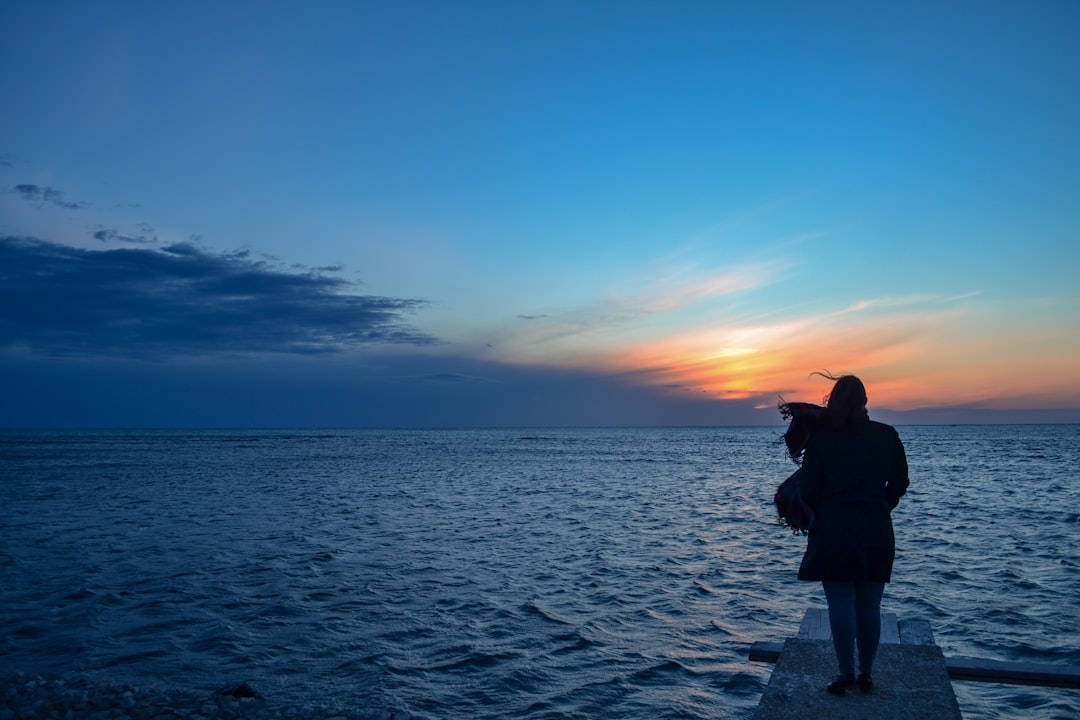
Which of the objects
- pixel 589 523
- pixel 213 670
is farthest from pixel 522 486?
pixel 213 670

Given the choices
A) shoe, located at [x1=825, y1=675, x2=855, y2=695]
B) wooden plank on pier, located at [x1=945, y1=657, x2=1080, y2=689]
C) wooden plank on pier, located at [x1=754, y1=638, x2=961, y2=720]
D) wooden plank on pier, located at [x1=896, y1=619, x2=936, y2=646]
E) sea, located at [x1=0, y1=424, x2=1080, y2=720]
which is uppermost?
shoe, located at [x1=825, y1=675, x2=855, y2=695]

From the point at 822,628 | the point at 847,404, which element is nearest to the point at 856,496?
the point at 847,404

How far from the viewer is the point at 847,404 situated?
18.5 feet

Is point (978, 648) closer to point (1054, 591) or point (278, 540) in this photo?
point (1054, 591)

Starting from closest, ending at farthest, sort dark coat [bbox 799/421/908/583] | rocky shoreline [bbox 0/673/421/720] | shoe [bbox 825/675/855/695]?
dark coat [bbox 799/421/908/583] < shoe [bbox 825/675/855/695] < rocky shoreline [bbox 0/673/421/720]

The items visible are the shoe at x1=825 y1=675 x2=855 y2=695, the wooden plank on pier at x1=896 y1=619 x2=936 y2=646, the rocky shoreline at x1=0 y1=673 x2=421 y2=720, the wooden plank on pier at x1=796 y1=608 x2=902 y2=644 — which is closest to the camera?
the shoe at x1=825 y1=675 x2=855 y2=695

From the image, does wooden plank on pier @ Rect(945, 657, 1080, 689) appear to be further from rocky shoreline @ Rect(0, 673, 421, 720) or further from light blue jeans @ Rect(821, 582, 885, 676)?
rocky shoreline @ Rect(0, 673, 421, 720)

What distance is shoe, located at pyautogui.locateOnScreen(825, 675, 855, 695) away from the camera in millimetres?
5996

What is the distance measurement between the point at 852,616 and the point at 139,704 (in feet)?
22.6

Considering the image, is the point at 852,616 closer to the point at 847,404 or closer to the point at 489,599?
the point at 847,404

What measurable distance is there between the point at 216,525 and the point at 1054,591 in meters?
21.3

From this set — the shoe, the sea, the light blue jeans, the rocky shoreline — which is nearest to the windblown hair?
the light blue jeans

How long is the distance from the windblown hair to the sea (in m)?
4.04

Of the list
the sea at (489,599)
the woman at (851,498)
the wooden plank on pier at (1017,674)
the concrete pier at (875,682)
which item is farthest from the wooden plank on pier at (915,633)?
the woman at (851,498)
